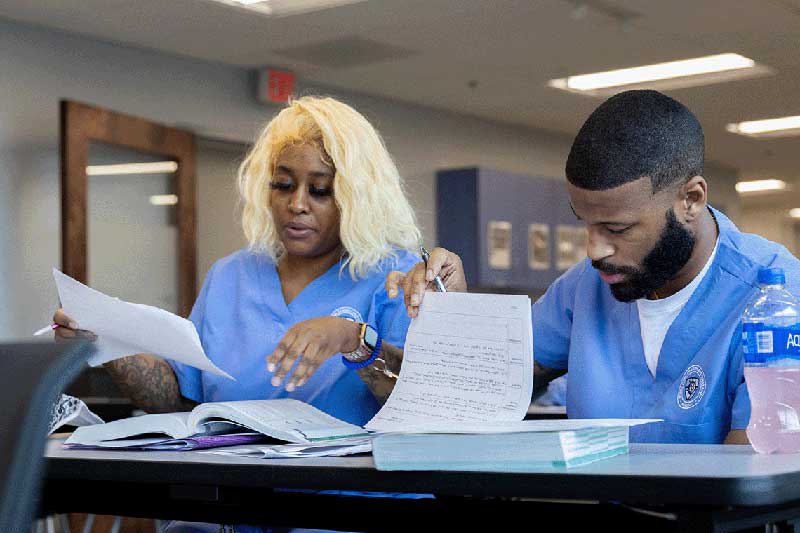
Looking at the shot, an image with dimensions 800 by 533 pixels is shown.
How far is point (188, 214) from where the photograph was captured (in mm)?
6273

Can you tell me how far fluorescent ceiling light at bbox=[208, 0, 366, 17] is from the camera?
537cm

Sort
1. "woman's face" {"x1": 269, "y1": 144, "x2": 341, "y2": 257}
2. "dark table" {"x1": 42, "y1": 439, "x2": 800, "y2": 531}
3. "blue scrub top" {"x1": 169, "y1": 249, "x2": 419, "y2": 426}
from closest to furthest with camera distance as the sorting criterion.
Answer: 1. "dark table" {"x1": 42, "y1": 439, "x2": 800, "y2": 531}
2. "blue scrub top" {"x1": 169, "y1": 249, "x2": 419, "y2": 426}
3. "woman's face" {"x1": 269, "y1": 144, "x2": 341, "y2": 257}

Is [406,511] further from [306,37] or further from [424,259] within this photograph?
[306,37]

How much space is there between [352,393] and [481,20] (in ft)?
12.9

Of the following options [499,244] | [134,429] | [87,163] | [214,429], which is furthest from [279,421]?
[499,244]

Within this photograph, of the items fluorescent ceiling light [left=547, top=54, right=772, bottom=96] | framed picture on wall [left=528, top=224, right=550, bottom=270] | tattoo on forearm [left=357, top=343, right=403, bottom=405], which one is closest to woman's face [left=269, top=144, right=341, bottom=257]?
tattoo on forearm [left=357, top=343, right=403, bottom=405]

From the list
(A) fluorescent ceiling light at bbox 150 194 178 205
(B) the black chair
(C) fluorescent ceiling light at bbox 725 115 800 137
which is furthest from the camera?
(C) fluorescent ceiling light at bbox 725 115 800 137

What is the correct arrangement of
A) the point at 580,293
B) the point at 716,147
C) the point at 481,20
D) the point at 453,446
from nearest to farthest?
the point at 453,446 < the point at 580,293 < the point at 481,20 < the point at 716,147

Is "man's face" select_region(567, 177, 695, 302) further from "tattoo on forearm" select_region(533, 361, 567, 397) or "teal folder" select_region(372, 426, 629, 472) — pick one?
"teal folder" select_region(372, 426, 629, 472)

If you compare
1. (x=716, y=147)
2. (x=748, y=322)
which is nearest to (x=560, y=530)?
(x=748, y=322)

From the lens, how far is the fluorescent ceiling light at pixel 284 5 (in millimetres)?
5371

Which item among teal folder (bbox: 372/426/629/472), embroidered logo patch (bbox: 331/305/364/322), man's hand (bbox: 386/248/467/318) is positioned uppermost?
man's hand (bbox: 386/248/467/318)

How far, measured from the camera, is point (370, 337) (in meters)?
1.86

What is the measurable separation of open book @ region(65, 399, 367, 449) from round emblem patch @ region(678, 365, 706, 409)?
44cm
